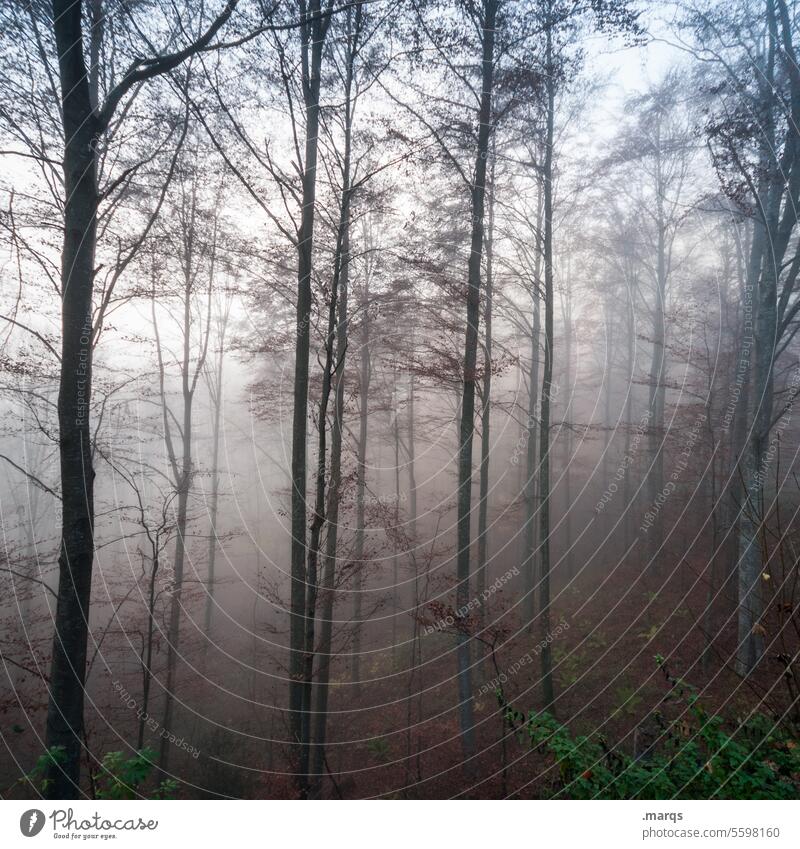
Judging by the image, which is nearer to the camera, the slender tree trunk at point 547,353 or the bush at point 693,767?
the bush at point 693,767

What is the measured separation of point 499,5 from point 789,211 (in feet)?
11.3

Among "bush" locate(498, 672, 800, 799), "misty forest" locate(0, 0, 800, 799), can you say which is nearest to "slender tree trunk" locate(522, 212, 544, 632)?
"misty forest" locate(0, 0, 800, 799)

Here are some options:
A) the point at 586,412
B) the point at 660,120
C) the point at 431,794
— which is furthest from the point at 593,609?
the point at 660,120

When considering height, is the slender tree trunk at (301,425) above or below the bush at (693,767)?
above

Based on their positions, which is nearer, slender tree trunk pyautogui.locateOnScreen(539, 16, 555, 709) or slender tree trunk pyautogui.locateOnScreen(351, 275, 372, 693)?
slender tree trunk pyautogui.locateOnScreen(539, 16, 555, 709)

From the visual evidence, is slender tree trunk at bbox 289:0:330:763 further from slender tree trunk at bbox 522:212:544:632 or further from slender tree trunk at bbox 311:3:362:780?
slender tree trunk at bbox 522:212:544:632

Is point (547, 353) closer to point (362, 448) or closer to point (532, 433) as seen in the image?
point (532, 433)

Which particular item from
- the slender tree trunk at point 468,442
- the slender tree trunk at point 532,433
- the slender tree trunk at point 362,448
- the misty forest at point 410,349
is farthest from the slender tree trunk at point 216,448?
the slender tree trunk at point 532,433

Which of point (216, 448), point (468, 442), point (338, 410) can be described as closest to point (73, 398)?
point (338, 410)

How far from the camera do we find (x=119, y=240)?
13.1ft

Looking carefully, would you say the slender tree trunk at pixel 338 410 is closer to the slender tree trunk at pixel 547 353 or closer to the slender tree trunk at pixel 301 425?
the slender tree trunk at pixel 301 425

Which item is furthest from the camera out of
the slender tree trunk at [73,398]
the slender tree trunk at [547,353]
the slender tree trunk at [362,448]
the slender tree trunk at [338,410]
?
the slender tree trunk at [362,448]

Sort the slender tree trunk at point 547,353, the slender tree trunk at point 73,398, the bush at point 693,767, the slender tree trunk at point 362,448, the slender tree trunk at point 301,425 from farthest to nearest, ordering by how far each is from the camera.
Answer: the slender tree trunk at point 362,448 → the slender tree trunk at point 547,353 → the slender tree trunk at point 301,425 → the slender tree trunk at point 73,398 → the bush at point 693,767
